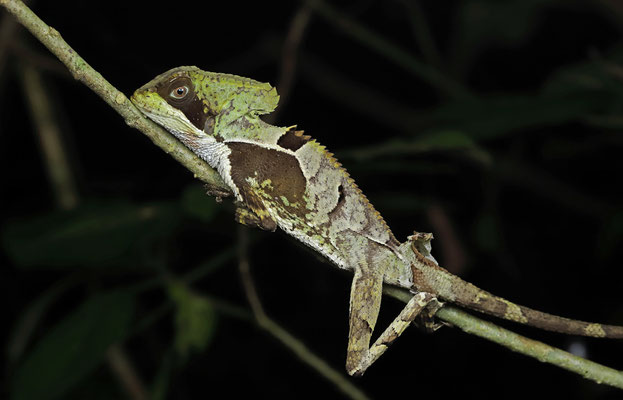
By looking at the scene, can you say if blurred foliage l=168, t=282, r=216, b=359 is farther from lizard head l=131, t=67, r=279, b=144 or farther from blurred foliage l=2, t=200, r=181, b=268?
lizard head l=131, t=67, r=279, b=144

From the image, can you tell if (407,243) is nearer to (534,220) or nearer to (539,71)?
(534,220)

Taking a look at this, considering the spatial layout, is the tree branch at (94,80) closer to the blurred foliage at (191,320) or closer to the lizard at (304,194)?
the lizard at (304,194)

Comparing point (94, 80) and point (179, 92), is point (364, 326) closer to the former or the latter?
point (179, 92)

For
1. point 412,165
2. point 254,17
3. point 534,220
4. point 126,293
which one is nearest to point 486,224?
point 412,165

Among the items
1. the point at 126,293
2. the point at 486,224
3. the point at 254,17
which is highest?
the point at 254,17

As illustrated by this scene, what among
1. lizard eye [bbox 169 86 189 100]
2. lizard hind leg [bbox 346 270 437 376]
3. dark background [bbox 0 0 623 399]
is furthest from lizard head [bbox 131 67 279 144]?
dark background [bbox 0 0 623 399]

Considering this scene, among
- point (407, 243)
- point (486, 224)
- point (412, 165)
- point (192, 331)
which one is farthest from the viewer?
point (486, 224)
